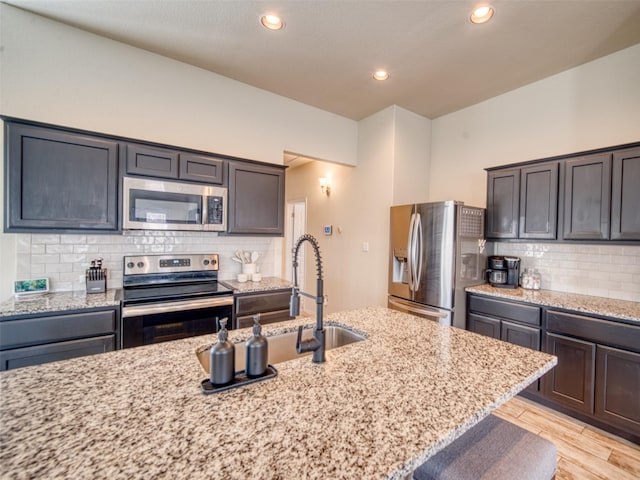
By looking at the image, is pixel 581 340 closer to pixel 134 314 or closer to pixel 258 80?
pixel 134 314

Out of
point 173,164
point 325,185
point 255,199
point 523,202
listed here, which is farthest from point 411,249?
point 173,164

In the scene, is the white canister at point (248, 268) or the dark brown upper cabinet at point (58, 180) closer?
the dark brown upper cabinet at point (58, 180)

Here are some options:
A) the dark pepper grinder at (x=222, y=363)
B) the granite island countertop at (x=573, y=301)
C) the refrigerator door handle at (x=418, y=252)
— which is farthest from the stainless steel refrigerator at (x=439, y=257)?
the dark pepper grinder at (x=222, y=363)

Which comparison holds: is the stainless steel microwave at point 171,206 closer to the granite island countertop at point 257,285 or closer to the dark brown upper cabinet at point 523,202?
the granite island countertop at point 257,285

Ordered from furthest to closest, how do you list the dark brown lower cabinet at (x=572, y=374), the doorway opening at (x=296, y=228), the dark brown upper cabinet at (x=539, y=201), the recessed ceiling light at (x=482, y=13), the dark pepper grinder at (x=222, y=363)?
the doorway opening at (x=296, y=228)
the dark brown upper cabinet at (x=539, y=201)
the dark brown lower cabinet at (x=572, y=374)
the recessed ceiling light at (x=482, y=13)
the dark pepper grinder at (x=222, y=363)

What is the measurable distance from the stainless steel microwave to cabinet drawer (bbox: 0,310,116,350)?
730 millimetres

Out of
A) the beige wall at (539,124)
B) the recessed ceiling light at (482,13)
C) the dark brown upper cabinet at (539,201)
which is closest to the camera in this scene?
the recessed ceiling light at (482,13)

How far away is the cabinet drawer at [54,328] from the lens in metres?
1.80

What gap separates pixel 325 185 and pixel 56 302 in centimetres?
370

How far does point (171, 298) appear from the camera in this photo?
2336mm

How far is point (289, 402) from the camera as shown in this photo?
913 mm

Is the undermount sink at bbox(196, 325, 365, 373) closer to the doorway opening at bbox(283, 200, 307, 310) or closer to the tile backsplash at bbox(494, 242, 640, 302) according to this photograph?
the tile backsplash at bbox(494, 242, 640, 302)

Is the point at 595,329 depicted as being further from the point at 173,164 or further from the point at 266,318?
the point at 173,164

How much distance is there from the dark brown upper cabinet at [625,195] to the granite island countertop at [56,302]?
3.91 meters
